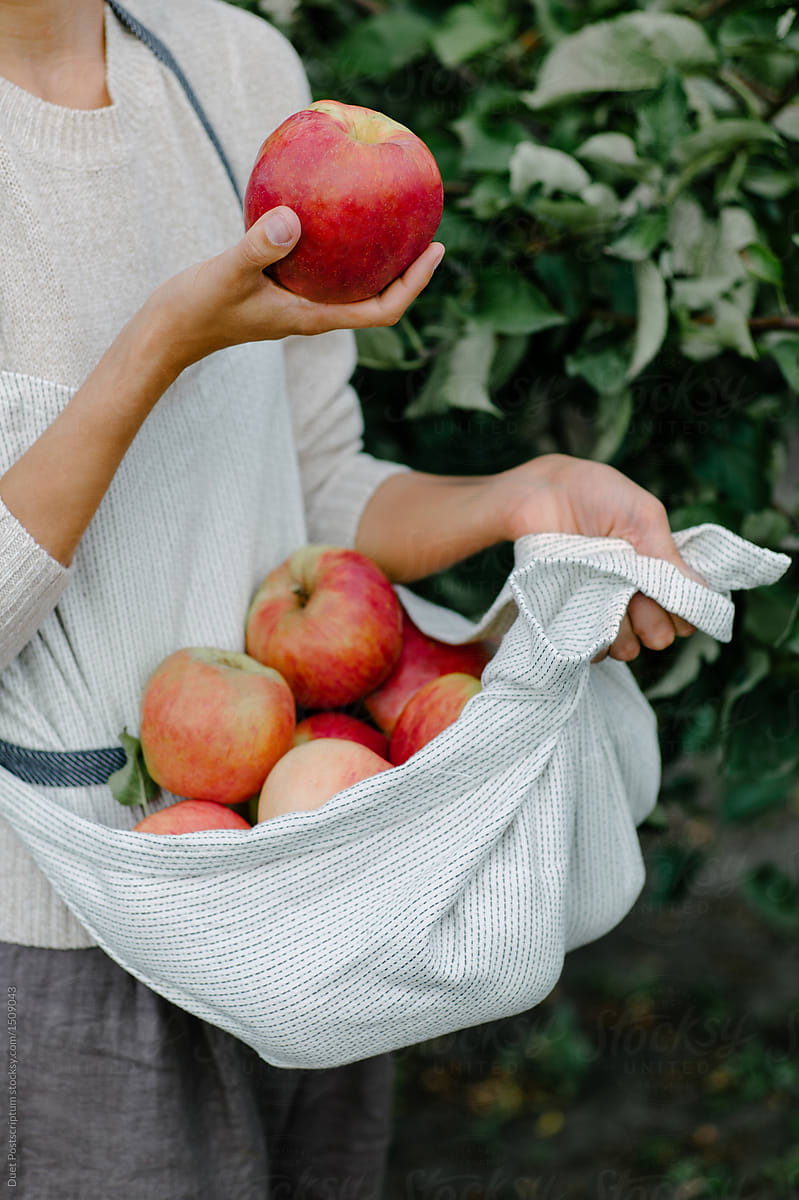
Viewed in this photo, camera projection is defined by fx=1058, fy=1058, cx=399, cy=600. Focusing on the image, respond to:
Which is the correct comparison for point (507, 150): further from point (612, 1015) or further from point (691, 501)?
point (612, 1015)

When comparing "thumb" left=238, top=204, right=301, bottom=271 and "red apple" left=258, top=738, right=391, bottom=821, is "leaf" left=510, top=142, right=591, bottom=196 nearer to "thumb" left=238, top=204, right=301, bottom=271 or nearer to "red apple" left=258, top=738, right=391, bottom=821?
"thumb" left=238, top=204, right=301, bottom=271

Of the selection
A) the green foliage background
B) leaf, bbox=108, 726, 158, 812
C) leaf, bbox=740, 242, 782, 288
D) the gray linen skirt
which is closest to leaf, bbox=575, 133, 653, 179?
the green foliage background

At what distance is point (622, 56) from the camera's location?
3.73 feet

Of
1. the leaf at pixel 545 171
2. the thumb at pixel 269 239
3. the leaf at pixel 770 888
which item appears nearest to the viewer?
the thumb at pixel 269 239

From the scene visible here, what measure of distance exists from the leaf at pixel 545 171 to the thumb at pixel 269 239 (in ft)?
1.68

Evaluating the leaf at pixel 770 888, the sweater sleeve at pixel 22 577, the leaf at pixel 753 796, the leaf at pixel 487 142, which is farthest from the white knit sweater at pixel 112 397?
the leaf at pixel 770 888

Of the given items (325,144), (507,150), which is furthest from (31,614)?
(507,150)

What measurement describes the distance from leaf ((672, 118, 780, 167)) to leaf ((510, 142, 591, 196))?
0.10 metres

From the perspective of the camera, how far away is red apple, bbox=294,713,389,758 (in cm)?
91

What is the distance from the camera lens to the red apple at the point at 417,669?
0.98m

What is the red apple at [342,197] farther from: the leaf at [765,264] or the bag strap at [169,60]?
the leaf at [765,264]

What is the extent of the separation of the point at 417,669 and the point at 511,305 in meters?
0.43

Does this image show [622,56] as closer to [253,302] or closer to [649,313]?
[649,313]

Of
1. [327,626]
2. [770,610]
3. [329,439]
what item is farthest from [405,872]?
[770,610]
